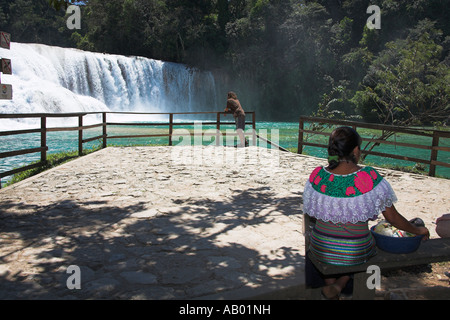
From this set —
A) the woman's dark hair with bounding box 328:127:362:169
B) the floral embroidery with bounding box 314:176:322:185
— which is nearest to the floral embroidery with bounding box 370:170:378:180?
the woman's dark hair with bounding box 328:127:362:169

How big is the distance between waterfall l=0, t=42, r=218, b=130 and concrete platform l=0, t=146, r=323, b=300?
59.3 feet

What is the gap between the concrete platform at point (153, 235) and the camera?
3387 millimetres

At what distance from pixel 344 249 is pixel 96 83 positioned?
1303 inches

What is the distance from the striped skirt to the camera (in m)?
2.80

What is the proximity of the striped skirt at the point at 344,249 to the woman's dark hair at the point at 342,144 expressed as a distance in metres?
0.52

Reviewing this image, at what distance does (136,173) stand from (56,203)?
111 inches

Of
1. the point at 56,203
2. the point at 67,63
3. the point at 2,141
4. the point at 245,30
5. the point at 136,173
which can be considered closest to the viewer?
the point at 56,203

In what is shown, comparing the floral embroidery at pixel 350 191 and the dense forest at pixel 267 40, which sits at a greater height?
the dense forest at pixel 267 40

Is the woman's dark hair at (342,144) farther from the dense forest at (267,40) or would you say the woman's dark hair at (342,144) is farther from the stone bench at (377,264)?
the dense forest at (267,40)

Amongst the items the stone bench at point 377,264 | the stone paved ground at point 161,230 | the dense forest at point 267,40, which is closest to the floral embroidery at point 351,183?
the stone bench at point 377,264

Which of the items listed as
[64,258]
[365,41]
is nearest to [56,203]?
[64,258]

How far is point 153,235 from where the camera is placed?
473 cm
